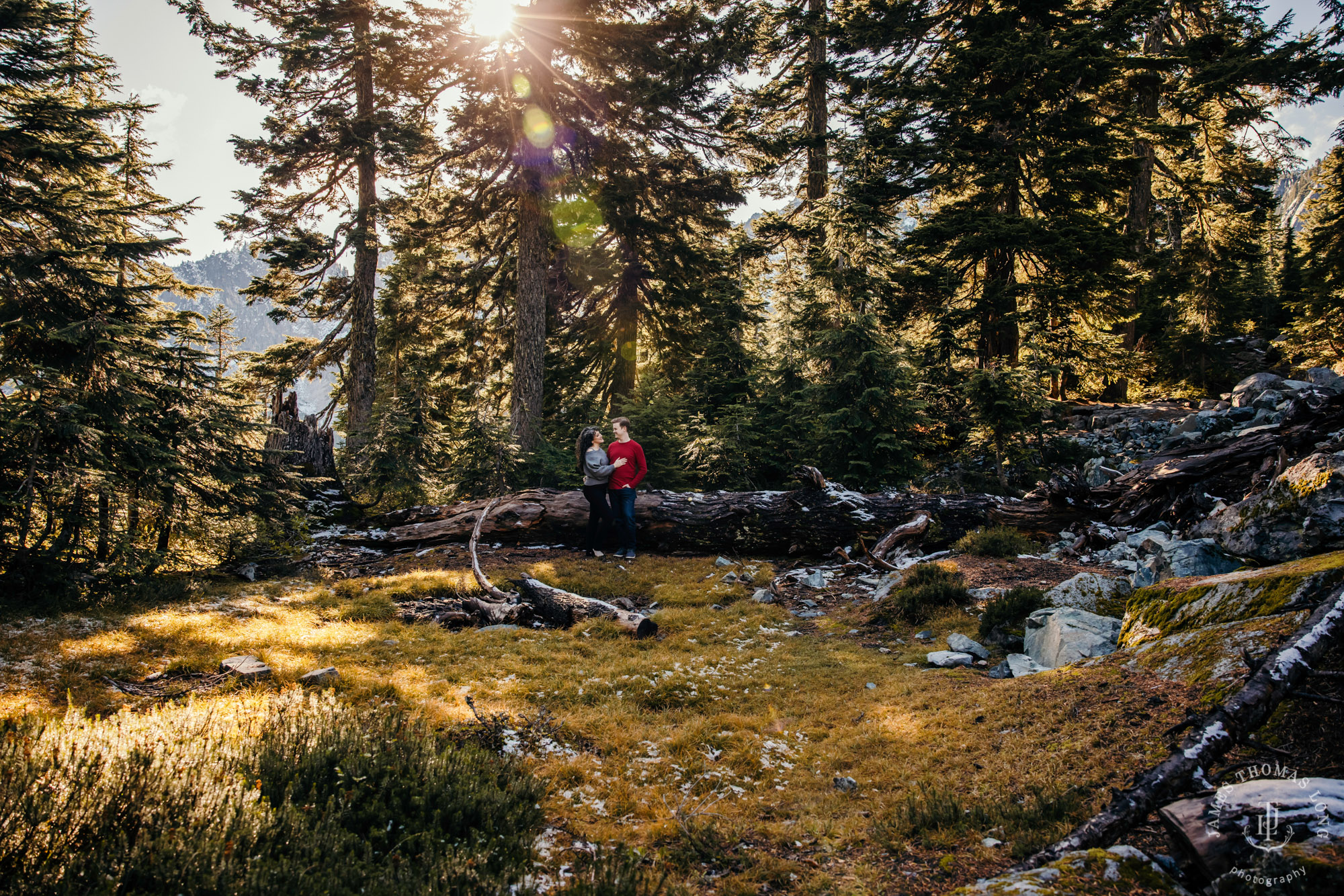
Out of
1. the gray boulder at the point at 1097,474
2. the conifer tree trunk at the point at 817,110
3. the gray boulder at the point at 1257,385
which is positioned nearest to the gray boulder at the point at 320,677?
the gray boulder at the point at 1097,474

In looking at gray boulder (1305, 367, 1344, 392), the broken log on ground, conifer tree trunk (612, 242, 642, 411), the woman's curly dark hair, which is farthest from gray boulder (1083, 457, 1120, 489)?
conifer tree trunk (612, 242, 642, 411)

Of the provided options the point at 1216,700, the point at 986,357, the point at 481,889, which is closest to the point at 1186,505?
the point at 1216,700

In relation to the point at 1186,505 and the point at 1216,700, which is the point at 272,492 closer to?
the point at 1216,700

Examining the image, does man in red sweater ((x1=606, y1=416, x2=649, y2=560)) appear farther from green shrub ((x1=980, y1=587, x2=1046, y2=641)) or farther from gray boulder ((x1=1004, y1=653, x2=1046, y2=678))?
gray boulder ((x1=1004, y1=653, x2=1046, y2=678))

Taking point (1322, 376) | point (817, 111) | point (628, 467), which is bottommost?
point (628, 467)

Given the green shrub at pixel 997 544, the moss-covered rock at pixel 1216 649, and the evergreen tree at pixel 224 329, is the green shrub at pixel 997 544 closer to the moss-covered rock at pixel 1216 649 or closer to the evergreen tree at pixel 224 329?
the moss-covered rock at pixel 1216 649

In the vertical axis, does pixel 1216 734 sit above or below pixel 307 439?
below

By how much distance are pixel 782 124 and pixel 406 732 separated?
923 inches

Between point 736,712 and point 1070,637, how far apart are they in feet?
10.3

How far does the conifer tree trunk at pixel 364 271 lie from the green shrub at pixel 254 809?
14672 millimetres

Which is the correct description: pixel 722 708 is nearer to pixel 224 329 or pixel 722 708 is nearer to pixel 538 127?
pixel 538 127

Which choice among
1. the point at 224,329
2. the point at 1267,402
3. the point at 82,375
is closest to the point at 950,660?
the point at 82,375

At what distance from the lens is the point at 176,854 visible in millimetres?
2367

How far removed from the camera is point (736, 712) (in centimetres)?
524
